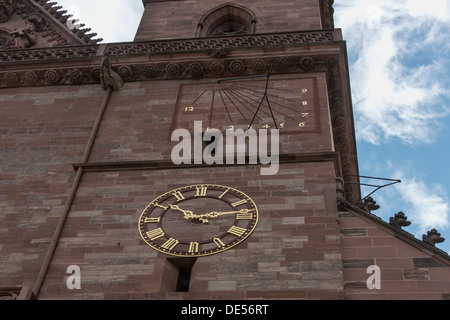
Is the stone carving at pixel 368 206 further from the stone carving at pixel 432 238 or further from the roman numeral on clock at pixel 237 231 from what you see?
the roman numeral on clock at pixel 237 231

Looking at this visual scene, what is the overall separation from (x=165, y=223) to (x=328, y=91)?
5.61 metres

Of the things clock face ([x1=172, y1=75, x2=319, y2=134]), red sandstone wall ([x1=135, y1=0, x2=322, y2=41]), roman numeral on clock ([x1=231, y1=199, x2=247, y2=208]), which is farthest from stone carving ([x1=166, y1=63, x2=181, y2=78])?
Result: roman numeral on clock ([x1=231, y1=199, x2=247, y2=208])

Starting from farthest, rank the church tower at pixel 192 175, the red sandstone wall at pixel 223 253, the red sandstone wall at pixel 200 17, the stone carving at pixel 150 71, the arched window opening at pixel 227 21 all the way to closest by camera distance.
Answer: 1. the arched window opening at pixel 227 21
2. the red sandstone wall at pixel 200 17
3. the stone carving at pixel 150 71
4. the church tower at pixel 192 175
5. the red sandstone wall at pixel 223 253

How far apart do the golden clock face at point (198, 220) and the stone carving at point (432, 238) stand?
2.53m

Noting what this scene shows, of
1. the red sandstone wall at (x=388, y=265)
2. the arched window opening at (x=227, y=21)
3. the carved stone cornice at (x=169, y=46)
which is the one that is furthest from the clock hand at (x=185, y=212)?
the arched window opening at (x=227, y=21)

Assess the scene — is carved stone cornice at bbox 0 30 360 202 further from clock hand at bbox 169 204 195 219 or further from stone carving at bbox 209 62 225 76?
clock hand at bbox 169 204 195 219

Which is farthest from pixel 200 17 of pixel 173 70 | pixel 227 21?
pixel 173 70

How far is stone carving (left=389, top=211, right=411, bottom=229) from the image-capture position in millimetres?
11336

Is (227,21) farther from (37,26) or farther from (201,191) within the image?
(201,191)

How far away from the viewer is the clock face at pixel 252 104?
13.8 metres
